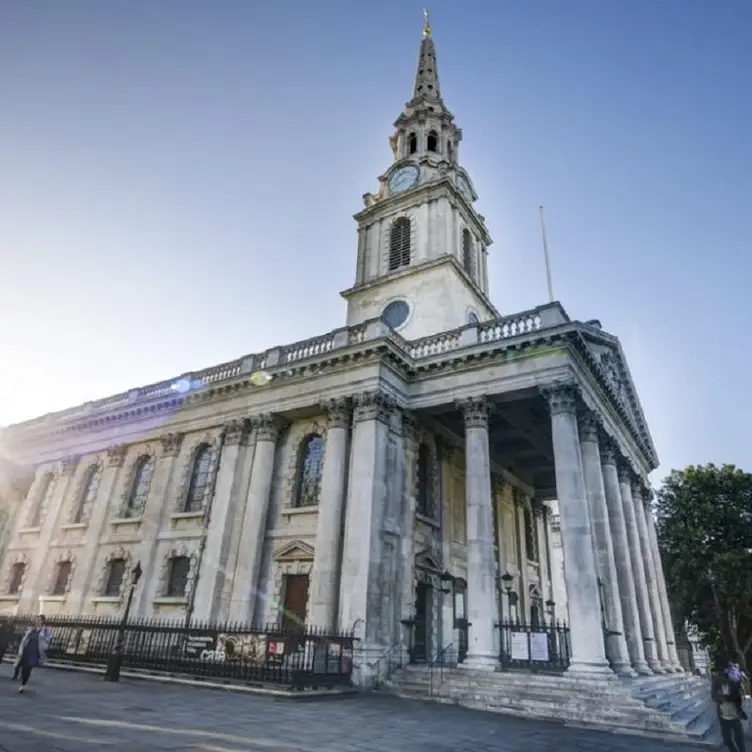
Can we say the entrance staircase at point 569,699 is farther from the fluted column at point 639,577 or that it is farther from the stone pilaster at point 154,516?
the stone pilaster at point 154,516

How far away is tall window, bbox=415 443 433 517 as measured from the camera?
21359 millimetres

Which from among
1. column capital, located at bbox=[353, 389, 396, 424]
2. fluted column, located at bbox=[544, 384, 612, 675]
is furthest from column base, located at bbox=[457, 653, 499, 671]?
column capital, located at bbox=[353, 389, 396, 424]

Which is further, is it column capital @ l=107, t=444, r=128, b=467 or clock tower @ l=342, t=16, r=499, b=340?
clock tower @ l=342, t=16, r=499, b=340

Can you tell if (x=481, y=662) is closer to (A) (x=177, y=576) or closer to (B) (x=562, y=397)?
(B) (x=562, y=397)

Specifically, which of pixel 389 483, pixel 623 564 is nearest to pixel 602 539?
pixel 623 564

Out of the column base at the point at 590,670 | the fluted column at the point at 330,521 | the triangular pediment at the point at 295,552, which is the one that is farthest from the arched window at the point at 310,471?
the column base at the point at 590,670

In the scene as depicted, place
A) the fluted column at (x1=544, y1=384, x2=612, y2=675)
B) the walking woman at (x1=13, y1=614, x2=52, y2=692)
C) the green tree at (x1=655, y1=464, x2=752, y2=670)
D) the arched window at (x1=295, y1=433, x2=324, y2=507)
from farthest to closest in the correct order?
1. the green tree at (x1=655, y1=464, x2=752, y2=670)
2. the arched window at (x1=295, y1=433, x2=324, y2=507)
3. the fluted column at (x1=544, y1=384, x2=612, y2=675)
4. the walking woman at (x1=13, y1=614, x2=52, y2=692)

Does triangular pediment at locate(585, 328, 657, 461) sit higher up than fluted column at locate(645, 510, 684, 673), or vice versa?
triangular pediment at locate(585, 328, 657, 461)

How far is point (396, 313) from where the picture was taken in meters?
27.5

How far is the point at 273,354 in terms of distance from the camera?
906 inches

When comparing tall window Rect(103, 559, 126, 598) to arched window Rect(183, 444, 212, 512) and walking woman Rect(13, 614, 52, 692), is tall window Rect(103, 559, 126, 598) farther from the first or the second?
walking woman Rect(13, 614, 52, 692)

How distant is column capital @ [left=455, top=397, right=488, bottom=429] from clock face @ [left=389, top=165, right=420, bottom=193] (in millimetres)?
17112

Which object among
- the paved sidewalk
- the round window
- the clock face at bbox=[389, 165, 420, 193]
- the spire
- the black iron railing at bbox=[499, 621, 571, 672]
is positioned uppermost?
the spire

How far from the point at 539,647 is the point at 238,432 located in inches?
543
